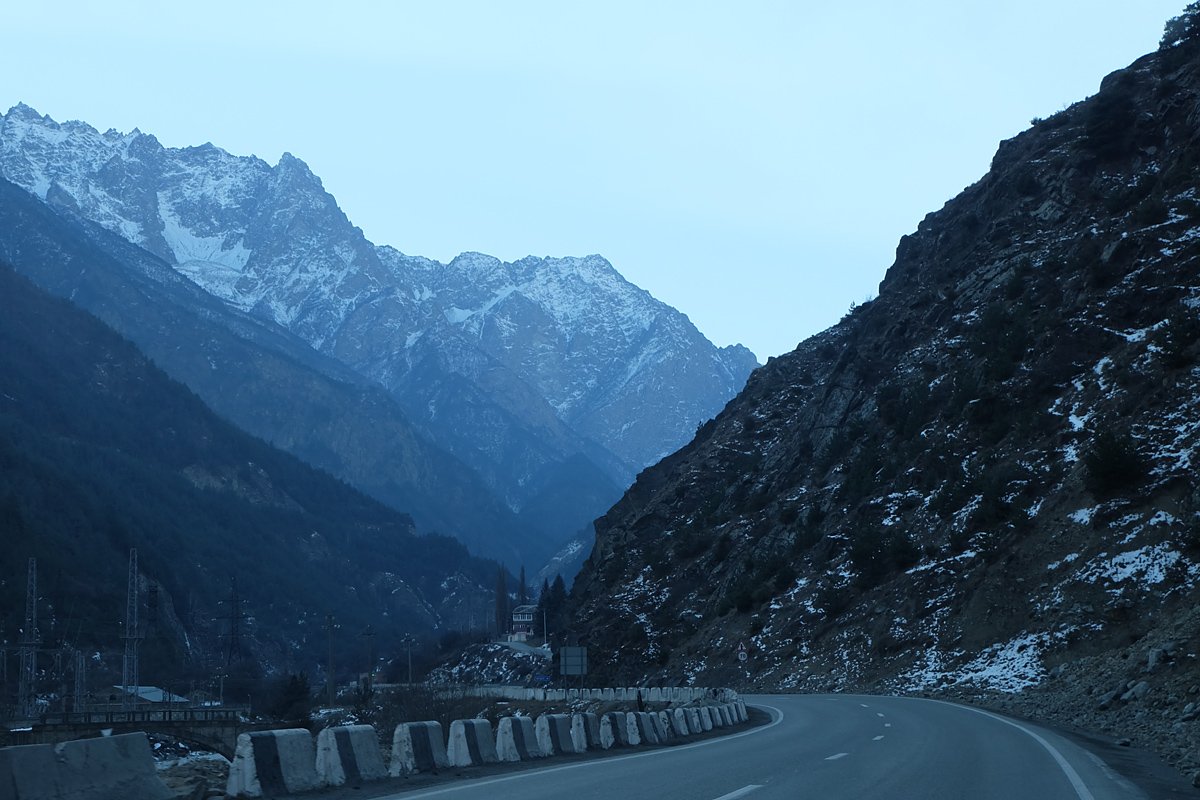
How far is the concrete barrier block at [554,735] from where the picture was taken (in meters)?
19.9

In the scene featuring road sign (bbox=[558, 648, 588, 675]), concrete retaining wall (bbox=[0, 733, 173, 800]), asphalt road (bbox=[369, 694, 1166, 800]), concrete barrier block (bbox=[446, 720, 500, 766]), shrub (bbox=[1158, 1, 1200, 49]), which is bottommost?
asphalt road (bbox=[369, 694, 1166, 800])

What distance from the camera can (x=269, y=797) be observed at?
13.3 m

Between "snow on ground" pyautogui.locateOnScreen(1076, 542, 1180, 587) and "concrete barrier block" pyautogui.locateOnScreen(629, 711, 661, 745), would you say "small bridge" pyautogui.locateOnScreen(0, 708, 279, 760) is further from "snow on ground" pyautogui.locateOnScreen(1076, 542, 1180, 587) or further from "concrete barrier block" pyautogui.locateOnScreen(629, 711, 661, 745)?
"concrete barrier block" pyautogui.locateOnScreen(629, 711, 661, 745)

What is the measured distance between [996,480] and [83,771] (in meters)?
45.8

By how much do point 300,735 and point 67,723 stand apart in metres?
61.8

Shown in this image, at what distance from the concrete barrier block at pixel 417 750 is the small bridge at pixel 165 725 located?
55387 mm

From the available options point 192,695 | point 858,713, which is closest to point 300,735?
point 858,713

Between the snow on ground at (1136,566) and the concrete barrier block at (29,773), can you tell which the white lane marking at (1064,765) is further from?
the snow on ground at (1136,566)

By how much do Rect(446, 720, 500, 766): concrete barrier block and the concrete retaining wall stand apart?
5.44m

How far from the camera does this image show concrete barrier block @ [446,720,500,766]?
1728 cm

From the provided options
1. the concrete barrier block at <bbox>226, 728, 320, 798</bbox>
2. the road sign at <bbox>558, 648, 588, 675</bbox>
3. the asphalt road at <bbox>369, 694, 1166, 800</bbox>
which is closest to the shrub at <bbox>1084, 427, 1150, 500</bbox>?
the road sign at <bbox>558, 648, 588, 675</bbox>

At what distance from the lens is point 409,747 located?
1612 centimetres

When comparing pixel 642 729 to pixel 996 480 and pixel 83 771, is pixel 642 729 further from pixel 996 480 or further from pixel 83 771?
pixel 996 480

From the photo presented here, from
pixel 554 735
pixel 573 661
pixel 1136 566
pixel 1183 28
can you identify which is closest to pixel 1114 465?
pixel 1136 566
